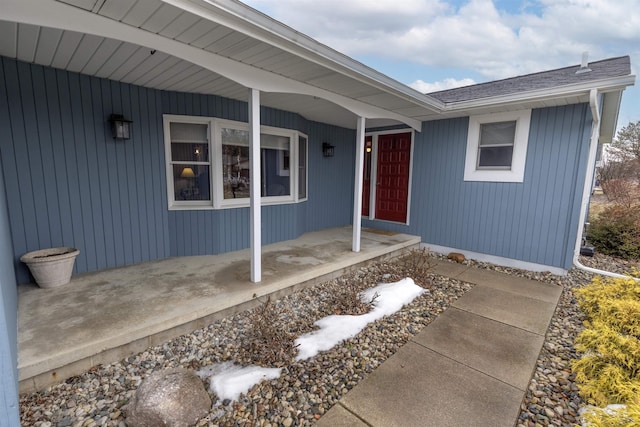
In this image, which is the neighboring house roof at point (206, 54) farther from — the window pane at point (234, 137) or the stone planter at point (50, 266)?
the stone planter at point (50, 266)

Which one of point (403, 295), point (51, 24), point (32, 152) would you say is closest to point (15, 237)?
point (32, 152)

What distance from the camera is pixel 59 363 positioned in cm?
194

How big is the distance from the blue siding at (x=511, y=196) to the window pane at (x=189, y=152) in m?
3.93

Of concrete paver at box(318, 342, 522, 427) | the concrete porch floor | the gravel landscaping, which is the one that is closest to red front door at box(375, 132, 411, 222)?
the concrete porch floor

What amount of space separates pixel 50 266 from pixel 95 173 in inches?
44.3

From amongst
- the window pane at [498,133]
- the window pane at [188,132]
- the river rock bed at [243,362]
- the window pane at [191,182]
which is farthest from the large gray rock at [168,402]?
the window pane at [498,133]

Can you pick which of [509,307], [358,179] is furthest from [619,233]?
[358,179]

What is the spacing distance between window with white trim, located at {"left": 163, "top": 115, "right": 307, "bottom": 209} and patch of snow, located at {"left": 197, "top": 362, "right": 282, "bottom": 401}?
2271mm

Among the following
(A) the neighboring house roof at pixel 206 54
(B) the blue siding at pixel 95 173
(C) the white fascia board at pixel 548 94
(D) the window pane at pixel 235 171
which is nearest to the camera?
(A) the neighboring house roof at pixel 206 54

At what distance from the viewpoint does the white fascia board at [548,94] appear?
131 inches

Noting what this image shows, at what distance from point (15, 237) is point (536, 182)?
21.9 feet

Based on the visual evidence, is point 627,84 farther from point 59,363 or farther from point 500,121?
point 59,363

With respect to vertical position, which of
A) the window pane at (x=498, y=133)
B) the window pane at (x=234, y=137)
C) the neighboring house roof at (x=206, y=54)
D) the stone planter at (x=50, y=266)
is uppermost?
the neighboring house roof at (x=206, y=54)

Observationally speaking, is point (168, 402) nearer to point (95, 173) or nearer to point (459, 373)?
point (459, 373)
